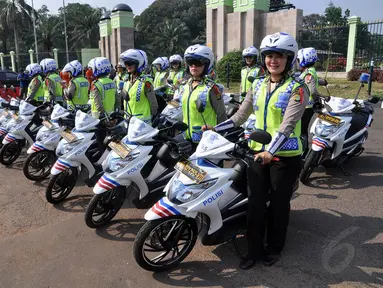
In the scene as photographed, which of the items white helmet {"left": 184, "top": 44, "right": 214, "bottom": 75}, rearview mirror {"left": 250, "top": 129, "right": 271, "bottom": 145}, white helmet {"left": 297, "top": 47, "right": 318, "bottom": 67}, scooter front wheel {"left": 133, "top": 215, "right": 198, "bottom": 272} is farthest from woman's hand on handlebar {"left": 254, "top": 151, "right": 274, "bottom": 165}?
white helmet {"left": 297, "top": 47, "right": 318, "bottom": 67}

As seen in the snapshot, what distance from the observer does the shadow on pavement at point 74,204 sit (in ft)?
15.3

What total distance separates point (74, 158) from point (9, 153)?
8.81 ft

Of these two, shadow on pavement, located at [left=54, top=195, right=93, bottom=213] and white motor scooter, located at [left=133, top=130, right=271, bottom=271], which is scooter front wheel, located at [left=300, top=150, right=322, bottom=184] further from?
shadow on pavement, located at [left=54, top=195, right=93, bottom=213]

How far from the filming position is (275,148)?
2812mm

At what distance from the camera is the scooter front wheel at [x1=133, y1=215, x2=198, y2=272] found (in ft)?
9.94

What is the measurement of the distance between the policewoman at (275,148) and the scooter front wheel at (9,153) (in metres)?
4.96

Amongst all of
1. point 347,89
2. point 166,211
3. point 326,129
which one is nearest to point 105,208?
point 166,211

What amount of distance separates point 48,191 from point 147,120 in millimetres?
1648

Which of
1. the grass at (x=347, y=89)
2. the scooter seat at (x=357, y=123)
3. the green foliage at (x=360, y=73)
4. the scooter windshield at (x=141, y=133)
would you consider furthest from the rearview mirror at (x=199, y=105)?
the green foliage at (x=360, y=73)

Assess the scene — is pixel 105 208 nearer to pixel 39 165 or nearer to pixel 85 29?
pixel 39 165

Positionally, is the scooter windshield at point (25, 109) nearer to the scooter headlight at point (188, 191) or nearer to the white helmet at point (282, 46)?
the scooter headlight at point (188, 191)

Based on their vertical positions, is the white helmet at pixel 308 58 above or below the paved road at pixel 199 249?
above

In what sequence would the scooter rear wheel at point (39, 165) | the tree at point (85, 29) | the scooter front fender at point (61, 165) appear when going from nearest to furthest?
1. the scooter front fender at point (61, 165)
2. the scooter rear wheel at point (39, 165)
3. the tree at point (85, 29)

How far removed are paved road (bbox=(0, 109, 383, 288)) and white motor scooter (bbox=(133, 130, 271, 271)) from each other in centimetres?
22
